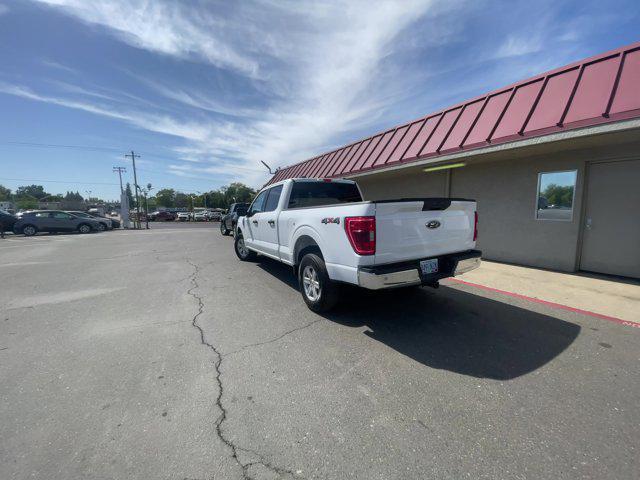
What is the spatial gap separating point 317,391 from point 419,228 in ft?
7.43

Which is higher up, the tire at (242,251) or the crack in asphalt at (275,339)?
the tire at (242,251)

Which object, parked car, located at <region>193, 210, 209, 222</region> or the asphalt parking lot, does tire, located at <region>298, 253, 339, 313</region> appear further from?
parked car, located at <region>193, 210, 209, 222</region>

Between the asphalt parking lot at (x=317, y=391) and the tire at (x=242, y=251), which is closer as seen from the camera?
the asphalt parking lot at (x=317, y=391)

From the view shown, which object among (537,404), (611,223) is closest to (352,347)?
(537,404)

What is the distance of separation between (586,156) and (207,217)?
170 ft

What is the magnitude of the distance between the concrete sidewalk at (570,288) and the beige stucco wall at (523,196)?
58cm

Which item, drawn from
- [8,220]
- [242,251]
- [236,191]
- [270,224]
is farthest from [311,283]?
[236,191]

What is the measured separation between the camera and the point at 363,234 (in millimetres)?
3395

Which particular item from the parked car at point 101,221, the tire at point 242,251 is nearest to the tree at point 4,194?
the parked car at point 101,221

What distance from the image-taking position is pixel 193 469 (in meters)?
1.89

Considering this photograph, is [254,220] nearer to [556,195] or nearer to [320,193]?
[320,193]

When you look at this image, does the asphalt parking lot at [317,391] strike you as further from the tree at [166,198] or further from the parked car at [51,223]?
the tree at [166,198]

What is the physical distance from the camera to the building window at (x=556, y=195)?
6645 mm

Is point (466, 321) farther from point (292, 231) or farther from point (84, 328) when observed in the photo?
point (84, 328)
